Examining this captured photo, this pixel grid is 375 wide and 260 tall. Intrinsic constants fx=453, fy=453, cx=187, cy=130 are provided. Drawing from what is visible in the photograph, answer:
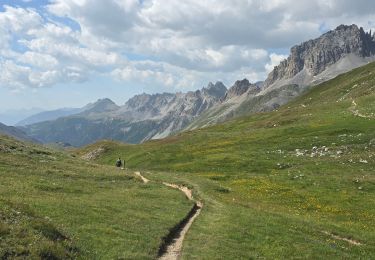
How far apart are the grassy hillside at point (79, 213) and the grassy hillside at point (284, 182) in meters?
3.37

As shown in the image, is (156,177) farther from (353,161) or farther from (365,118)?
(365,118)

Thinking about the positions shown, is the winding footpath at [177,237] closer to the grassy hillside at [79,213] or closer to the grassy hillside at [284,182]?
the grassy hillside at [79,213]

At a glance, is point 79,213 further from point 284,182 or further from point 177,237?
point 284,182

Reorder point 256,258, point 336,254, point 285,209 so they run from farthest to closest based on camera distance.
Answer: point 285,209
point 336,254
point 256,258

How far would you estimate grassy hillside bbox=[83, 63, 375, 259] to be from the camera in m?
32.5

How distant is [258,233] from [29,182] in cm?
2229

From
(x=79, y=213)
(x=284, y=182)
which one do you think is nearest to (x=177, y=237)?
(x=79, y=213)

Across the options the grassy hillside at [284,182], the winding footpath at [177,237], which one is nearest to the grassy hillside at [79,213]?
the winding footpath at [177,237]

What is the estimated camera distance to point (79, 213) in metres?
31.7

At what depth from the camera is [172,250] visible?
28688 mm

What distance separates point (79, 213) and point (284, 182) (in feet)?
114

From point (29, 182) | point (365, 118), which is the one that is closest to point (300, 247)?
point (29, 182)

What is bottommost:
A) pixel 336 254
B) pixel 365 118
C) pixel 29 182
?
pixel 336 254

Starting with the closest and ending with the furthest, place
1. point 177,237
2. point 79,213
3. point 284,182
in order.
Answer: point 79,213 → point 177,237 → point 284,182
